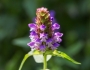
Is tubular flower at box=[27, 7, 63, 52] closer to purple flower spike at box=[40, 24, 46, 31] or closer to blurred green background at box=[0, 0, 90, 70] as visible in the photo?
purple flower spike at box=[40, 24, 46, 31]

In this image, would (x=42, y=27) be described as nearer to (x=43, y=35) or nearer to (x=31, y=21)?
(x=43, y=35)

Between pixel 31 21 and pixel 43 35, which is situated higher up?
pixel 43 35

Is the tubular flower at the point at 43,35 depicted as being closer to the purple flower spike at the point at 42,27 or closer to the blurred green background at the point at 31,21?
the purple flower spike at the point at 42,27

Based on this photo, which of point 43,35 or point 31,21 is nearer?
point 43,35

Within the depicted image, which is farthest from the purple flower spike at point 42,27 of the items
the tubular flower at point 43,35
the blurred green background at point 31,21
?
the blurred green background at point 31,21

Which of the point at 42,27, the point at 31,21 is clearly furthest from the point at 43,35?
the point at 31,21

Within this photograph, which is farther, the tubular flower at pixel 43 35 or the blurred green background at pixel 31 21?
the blurred green background at pixel 31 21

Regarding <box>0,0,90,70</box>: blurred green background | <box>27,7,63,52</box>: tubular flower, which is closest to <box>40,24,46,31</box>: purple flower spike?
<box>27,7,63,52</box>: tubular flower

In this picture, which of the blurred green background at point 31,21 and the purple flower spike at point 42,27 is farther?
the blurred green background at point 31,21

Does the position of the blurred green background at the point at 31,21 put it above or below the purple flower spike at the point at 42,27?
below
